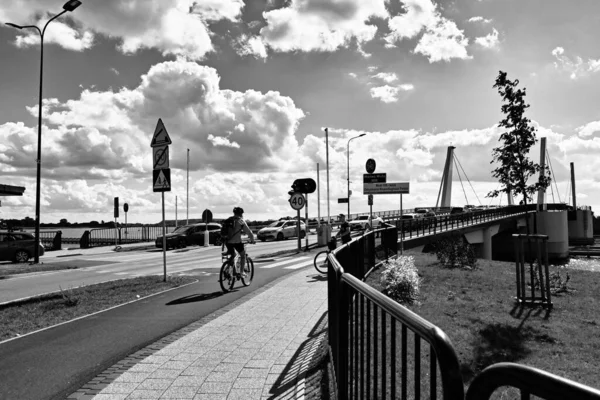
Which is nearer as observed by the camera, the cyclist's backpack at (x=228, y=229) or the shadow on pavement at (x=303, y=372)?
the shadow on pavement at (x=303, y=372)

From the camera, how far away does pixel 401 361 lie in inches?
88.2

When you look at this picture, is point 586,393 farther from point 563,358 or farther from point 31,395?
point 563,358

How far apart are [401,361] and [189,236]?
1170 inches

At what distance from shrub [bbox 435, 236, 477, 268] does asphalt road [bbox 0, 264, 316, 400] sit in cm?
985

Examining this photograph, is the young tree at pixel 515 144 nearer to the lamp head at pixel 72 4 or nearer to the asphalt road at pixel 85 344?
the asphalt road at pixel 85 344

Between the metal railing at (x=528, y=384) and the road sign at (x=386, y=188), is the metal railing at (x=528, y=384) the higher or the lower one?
the lower one

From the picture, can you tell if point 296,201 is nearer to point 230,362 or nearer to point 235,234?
point 235,234

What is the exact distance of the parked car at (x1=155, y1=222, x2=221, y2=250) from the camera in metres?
29.8

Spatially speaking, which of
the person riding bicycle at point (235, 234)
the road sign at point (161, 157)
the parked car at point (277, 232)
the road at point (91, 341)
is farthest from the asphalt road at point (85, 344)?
the parked car at point (277, 232)

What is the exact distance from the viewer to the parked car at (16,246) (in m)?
21.5

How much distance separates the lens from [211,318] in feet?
24.3

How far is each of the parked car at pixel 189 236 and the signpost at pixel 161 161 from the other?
17.9m

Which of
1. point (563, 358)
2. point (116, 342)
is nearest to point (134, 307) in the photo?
point (116, 342)

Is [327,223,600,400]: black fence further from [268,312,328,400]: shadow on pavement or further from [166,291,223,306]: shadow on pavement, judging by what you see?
[166,291,223,306]: shadow on pavement
